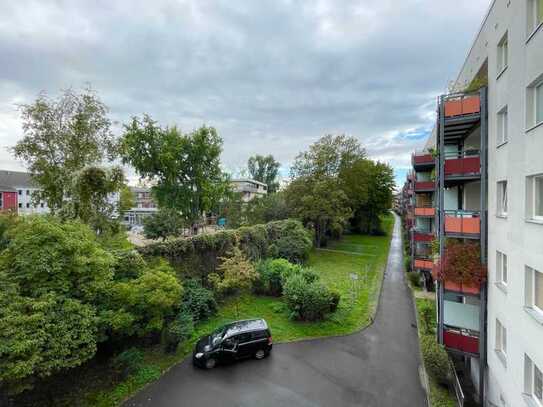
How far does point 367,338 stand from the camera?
12398 mm

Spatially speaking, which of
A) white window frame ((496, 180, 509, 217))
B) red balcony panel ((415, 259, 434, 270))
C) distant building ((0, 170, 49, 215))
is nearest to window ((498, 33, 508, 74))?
white window frame ((496, 180, 509, 217))

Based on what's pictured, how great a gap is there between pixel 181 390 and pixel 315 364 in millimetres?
5012

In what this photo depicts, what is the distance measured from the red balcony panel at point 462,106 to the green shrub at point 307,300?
9.68 meters

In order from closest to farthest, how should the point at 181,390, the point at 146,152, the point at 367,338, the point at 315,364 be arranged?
the point at 181,390 → the point at 315,364 → the point at 367,338 → the point at 146,152

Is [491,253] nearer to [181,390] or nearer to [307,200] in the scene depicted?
[181,390]

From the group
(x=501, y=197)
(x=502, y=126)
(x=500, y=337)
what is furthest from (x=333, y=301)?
(x=502, y=126)

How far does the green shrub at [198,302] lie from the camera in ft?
42.3

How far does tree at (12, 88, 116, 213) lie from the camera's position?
50.5ft

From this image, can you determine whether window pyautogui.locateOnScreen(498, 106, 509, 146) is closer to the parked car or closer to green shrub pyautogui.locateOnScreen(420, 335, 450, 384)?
green shrub pyautogui.locateOnScreen(420, 335, 450, 384)

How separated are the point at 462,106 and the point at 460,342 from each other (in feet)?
27.0

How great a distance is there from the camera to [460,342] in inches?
356

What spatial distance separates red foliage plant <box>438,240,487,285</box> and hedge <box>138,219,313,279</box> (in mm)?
12278

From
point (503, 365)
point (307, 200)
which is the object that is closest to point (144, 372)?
point (503, 365)

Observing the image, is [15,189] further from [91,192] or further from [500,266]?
[500,266]
